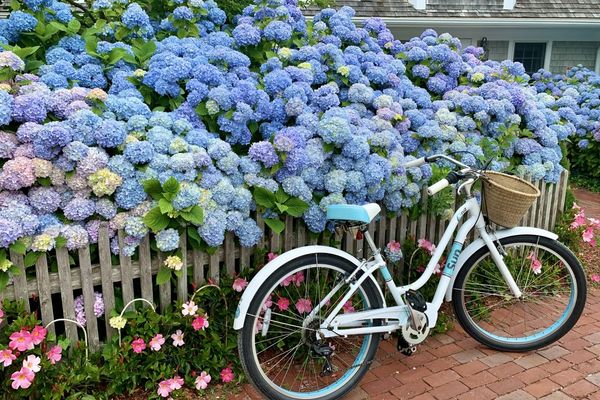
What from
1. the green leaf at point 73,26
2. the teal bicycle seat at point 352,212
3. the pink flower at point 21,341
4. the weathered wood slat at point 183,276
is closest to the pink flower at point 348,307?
the teal bicycle seat at point 352,212

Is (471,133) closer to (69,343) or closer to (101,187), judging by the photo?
(101,187)

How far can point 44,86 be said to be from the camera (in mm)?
3061

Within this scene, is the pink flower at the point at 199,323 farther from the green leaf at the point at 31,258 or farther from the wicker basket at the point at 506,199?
the wicker basket at the point at 506,199

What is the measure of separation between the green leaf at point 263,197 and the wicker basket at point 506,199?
125 cm

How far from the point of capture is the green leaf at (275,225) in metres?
3.12

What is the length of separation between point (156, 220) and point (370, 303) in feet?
4.09

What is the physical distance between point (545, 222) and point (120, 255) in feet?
11.8

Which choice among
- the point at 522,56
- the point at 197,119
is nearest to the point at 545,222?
the point at 197,119

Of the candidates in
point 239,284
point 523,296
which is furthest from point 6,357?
point 523,296

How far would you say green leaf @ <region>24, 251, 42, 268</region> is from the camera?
261cm

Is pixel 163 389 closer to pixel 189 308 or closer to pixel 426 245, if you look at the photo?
pixel 189 308

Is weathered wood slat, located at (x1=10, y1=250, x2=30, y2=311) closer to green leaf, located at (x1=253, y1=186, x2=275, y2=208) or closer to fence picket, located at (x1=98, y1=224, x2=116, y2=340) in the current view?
fence picket, located at (x1=98, y1=224, x2=116, y2=340)

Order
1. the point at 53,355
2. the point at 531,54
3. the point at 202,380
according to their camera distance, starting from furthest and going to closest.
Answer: the point at 531,54
the point at 202,380
the point at 53,355

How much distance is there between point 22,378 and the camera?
8.08 feet
